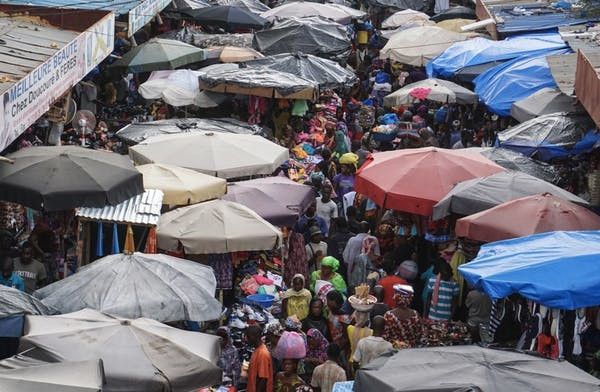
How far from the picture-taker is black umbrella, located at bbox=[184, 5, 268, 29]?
92.2 ft

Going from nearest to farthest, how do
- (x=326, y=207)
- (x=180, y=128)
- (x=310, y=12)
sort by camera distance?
(x=326, y=207) < (x=180, y=128) < (x=310, y=12)

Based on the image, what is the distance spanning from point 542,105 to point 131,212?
24.4 feet

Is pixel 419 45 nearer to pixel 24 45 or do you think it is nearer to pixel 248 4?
pixel 248 4

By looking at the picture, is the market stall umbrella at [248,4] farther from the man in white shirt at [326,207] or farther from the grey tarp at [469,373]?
the grey tarp at [469,373]

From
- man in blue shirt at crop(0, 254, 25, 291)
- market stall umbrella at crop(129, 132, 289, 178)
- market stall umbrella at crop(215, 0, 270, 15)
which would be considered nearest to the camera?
man in blue shirt at crop(0, 254, 25, 291)

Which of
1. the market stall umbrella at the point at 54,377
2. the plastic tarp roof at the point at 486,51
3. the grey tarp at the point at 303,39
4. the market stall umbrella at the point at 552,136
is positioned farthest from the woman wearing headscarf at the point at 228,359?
the grey tarp at the point at 303,39

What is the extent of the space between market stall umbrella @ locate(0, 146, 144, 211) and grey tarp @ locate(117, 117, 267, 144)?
4.50 m

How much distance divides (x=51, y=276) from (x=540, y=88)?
9.03 m

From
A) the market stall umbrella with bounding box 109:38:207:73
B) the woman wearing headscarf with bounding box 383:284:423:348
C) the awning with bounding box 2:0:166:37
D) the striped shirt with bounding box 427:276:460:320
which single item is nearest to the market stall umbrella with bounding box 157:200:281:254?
the striped shirt with bounding box 427:276:460:320

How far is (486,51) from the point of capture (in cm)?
2284

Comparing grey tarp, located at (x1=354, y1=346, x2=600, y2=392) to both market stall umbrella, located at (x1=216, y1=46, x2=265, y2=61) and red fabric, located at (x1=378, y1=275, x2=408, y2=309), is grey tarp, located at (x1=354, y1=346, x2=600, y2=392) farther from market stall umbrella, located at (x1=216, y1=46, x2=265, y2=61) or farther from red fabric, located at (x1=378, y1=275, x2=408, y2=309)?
market stall umbrella, located at (x1=216, y1=46, x2=265, y2=61)

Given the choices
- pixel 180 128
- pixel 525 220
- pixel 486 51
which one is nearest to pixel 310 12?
pixel 486 51

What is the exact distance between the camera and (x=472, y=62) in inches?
894

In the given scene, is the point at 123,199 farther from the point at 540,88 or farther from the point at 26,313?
the point at 540,88
